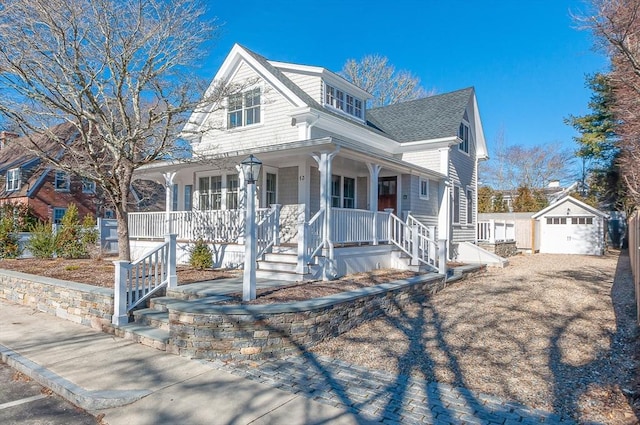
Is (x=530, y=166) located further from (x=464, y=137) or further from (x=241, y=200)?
(x=241, y=200)

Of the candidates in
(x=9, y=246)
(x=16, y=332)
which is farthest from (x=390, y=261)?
(x=9, y=246)

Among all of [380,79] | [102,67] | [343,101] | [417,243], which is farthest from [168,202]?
[380,79]

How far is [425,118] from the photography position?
1628 centimetres

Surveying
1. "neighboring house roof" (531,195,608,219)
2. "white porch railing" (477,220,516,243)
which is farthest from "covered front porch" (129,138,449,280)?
"neighboring house roof" (531,195,608,219)

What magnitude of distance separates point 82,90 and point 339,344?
7435 mm

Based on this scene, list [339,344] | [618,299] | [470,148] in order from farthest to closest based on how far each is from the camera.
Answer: [470,148], [618,299], [339,344]

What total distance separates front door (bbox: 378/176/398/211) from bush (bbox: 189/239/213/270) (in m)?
6.20

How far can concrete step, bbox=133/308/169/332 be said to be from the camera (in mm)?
6074

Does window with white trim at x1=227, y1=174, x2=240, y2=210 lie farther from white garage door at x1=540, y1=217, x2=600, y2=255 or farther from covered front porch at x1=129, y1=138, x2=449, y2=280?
white garage door at x1=540, y1=217, x2=600, y2=255

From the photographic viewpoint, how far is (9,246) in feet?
41.7

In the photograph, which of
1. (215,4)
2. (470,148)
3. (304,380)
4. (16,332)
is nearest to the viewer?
(304,380)

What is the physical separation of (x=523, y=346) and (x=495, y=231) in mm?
13696

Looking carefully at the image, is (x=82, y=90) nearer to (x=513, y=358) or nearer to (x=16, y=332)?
(x=16, y=332)

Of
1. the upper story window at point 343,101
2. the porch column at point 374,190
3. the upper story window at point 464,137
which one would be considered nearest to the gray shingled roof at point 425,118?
the upper story window at point 464,137
